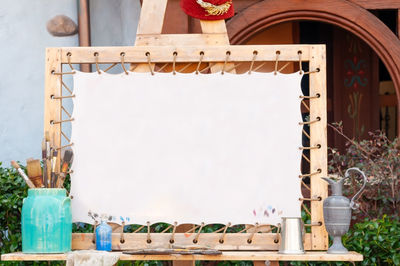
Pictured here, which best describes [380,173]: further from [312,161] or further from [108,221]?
[108,221]

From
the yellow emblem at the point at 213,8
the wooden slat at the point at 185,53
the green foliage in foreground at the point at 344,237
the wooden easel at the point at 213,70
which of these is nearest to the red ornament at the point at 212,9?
the yellow emblem at the point at 213,8

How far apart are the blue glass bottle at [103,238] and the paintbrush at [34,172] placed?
32cm

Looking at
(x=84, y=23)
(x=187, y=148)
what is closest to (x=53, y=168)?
(x=187, y=148)

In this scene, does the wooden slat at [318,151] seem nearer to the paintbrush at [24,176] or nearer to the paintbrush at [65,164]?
the paintbrush at [65,164]

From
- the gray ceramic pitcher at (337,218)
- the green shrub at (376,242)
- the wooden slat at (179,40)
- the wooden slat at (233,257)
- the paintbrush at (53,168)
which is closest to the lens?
the wooden slat at (233,257)

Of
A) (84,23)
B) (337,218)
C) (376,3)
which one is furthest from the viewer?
(84,23)

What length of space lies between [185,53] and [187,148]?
43 centimetres

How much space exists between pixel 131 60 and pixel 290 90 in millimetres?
722

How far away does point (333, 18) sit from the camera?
5.73m

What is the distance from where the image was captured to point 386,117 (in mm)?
9398

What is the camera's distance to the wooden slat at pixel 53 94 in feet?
12.0

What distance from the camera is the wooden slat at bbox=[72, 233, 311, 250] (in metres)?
3.56

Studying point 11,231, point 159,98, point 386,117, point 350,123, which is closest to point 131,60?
point 159,98

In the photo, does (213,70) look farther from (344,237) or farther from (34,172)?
(344,237)
